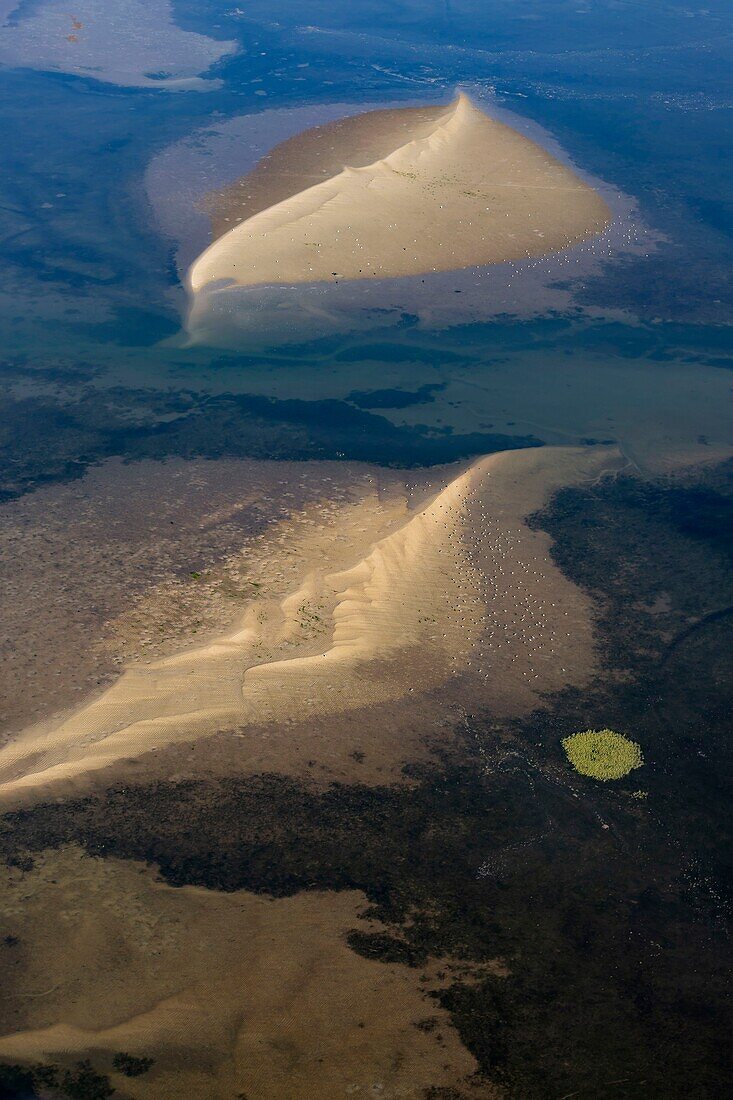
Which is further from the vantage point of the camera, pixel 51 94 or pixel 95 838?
pixel 51 94

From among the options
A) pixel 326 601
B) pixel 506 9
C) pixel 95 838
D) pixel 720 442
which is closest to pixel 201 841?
pixel 95 838

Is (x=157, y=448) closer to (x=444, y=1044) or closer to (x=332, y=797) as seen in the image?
(x=332, y=797)

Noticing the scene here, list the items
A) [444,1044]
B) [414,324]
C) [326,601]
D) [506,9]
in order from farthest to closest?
1. [506,9]
2. [414,324]
3. [326,601]
4. [444,1044]

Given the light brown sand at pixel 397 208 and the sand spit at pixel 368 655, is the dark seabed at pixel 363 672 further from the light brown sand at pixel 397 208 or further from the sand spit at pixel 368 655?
the light brown sand at pixel 397 208

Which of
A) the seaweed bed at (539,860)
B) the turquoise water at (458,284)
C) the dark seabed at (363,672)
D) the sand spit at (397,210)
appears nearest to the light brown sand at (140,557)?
the dark seabed at (363,672)

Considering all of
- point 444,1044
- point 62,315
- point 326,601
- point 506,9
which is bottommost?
point 444,1044

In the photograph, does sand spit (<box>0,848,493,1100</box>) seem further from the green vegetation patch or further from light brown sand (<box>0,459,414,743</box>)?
the green vegetation patch

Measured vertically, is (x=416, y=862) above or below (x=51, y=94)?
below
